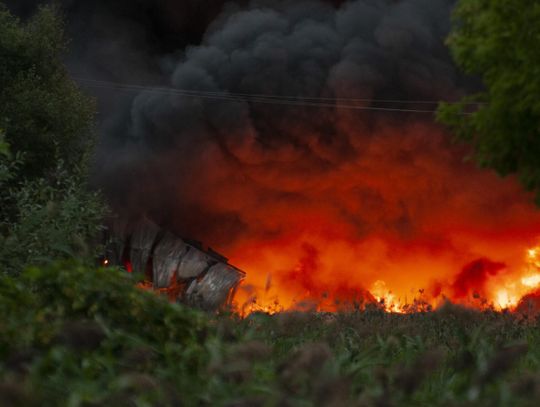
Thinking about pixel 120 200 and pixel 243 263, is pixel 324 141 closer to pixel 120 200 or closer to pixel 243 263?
pixel 243 263

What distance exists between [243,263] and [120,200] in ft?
18.0

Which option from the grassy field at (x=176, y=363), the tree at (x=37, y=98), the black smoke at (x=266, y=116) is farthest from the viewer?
the black smoke at (x=266, y=116)

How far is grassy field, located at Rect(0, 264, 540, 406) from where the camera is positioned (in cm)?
498

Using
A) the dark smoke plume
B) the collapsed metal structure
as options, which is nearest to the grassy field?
the collapsed metal structure

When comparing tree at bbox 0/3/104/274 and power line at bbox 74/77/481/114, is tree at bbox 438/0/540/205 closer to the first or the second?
tree at bbox 0/3/104/274

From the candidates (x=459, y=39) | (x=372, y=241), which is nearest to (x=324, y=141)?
(x=372, y=241)

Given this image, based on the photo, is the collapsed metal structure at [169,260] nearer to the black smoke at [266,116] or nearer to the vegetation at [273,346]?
the black smoke at [266,116]

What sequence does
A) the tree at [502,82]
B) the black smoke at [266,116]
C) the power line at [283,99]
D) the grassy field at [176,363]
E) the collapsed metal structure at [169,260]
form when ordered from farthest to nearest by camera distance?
the power line at [283,99] → the black smoke at [266,116] → the collapsed metal structure at [169,260] → the tree at [502,82] → the grassy field at [176,363]

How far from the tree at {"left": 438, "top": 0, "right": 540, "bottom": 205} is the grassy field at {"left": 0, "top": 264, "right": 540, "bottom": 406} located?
2.91 metres

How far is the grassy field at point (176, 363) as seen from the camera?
16.3 feet

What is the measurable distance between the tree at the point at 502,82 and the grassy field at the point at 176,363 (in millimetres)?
2907

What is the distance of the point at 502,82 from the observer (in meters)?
9.45

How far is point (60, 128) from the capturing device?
20500 mm

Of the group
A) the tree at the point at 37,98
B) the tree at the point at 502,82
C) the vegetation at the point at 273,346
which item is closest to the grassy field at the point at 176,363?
the vegetation at the point at 273,346
